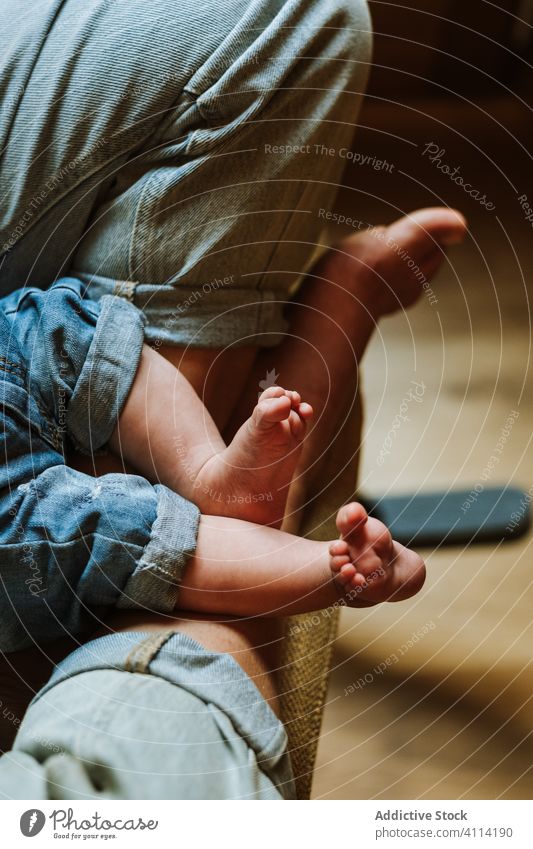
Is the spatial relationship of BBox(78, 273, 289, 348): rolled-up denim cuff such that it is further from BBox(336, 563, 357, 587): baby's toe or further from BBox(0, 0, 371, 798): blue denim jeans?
BBox(336, 563, 357, 587): baby's toe

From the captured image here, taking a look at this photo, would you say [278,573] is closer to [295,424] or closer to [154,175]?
[295,424]

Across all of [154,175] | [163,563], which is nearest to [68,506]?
[163,563]

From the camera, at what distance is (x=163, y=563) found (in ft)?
1.04

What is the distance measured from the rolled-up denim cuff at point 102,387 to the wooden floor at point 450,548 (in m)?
0.14

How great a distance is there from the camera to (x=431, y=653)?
1.36 ft

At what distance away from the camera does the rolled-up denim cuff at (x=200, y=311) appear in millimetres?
369

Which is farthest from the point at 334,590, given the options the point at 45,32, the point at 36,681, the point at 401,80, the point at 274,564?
the point at 401,80

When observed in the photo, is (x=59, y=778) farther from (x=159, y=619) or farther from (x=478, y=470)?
(x=478, y=470)

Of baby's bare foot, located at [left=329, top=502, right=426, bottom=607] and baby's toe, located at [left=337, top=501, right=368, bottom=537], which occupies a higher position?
baby's toe, located at [left=337, top=501, right=368, bottom=537]

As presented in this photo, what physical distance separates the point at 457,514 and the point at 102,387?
21 cm

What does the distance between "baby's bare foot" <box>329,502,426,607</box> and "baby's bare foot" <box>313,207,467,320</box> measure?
154mm

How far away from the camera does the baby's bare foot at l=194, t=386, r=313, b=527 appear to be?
1.01ft

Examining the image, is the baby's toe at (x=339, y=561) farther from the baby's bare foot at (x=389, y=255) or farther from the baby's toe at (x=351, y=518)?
the baby's bare foot at (x=389, y=255)

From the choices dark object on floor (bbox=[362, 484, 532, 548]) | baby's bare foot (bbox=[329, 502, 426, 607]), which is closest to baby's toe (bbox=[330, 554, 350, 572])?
baby's bare foot (bbox=[329, 502, 426, 607])
